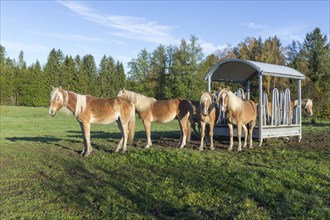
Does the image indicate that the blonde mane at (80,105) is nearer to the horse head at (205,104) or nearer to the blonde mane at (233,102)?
the horse head at (205,104)

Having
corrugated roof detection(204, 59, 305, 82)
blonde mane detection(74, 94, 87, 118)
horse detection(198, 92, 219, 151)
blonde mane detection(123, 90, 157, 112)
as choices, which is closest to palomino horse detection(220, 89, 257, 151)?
horse detection(198, 92, 219, 151)

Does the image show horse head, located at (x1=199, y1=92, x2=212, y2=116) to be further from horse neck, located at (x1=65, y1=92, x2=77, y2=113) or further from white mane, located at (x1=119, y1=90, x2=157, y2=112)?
horse neck, located at (x1=65, y1=92, x2=77, y2=113)

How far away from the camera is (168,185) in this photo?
6.60 m

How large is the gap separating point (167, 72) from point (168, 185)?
50.0 meters

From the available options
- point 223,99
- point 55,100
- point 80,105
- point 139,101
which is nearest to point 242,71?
point 223,99

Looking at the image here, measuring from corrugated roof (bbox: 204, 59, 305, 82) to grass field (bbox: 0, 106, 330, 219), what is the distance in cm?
383

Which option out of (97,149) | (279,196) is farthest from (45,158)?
(279,196)

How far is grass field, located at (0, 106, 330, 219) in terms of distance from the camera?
16.9ft

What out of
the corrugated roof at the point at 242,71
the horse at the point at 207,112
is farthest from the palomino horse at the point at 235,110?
the corrugated roof at the point at 242,71

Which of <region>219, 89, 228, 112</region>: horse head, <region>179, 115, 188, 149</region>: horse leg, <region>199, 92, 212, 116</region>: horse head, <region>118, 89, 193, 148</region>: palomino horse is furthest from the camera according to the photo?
<region>118, 89, 193, 148</region>: palomino horse

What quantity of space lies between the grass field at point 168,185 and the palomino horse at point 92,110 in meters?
0.93

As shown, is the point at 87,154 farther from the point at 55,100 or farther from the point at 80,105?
the point at 55,100

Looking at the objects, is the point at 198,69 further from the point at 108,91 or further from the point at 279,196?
the point at 279,196

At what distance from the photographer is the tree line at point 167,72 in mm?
41606
